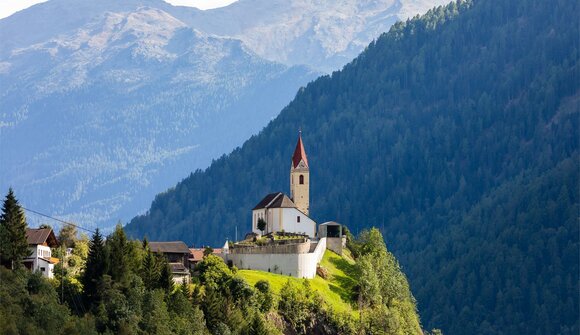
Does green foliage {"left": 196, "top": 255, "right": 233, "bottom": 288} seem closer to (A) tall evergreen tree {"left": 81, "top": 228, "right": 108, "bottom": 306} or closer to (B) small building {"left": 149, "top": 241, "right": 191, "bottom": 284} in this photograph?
(B) small building {"left": 149, "top": 241, "right": 191, "bottom": 284}

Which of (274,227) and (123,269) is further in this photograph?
(274,227)

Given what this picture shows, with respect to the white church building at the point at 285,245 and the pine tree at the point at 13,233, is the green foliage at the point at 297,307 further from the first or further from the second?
the pine tree at the point at 13,233

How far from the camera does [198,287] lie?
150750mm

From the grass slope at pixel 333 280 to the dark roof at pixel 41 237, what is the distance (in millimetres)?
20120

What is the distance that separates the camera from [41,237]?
14750cm

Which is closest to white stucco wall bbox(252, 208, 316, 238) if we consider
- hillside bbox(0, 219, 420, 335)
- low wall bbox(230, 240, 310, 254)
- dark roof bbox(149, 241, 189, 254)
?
hillside bbox(0, 219, 420, 335)

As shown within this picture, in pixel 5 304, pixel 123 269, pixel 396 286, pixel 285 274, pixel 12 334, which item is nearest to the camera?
pixel 12 334

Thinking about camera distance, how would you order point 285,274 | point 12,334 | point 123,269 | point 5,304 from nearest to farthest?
1. point 12,334
2. point 5,304
3. point 123,269
4. point 285,274

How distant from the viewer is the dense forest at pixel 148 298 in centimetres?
12450

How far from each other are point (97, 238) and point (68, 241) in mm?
24855

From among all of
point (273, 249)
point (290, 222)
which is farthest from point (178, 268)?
point (290, 222)

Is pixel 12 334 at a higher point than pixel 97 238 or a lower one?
lower

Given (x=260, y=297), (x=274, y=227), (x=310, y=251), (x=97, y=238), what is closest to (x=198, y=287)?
(x=260, y=297)

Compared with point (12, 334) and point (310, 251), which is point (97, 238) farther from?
point (310, 251)
